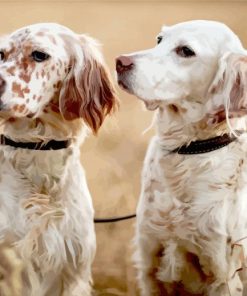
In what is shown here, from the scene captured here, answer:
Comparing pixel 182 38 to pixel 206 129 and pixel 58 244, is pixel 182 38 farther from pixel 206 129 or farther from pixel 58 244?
pixel 58 244

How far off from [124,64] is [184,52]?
5.4 inches

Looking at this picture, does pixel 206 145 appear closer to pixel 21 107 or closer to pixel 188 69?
pixel 188 69

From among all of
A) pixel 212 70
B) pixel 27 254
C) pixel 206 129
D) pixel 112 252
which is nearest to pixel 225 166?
pixel 206 129

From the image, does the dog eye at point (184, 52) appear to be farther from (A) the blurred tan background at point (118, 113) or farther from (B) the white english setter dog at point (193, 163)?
(A) the blurred tan background at point (118, 113)

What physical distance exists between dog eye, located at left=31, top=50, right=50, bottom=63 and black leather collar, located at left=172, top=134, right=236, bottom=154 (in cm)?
35

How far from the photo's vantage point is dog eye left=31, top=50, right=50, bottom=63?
1489 millimetres

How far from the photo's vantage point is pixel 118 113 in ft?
5.37

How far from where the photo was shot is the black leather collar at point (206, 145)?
1.55 meters

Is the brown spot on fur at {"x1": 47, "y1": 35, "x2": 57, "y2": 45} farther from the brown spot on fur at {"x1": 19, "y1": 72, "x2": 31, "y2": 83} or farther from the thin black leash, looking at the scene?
the thin black leash

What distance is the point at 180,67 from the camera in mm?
1502

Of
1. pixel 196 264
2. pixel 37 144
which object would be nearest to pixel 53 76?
pixel 37 144

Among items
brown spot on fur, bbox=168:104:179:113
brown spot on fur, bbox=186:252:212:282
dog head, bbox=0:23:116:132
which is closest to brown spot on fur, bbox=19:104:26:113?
dog head, bbox=0:23:116:132

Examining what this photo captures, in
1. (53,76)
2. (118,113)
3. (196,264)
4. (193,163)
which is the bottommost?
(196,264)

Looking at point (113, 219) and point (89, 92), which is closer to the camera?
point (89, 92)
